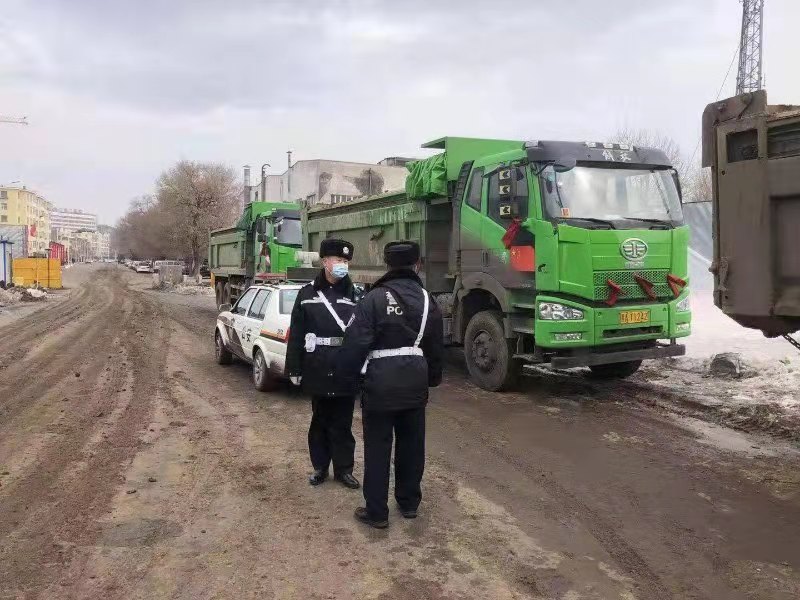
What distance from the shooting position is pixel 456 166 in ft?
29.5

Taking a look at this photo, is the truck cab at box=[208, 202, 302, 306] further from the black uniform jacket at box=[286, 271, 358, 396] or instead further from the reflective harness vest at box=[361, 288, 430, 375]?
the reflective harness vest at box=[361, 288, 430, 375]

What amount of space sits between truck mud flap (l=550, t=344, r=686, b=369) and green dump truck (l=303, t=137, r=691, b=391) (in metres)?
0.02

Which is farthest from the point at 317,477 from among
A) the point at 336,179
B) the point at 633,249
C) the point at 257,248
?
the point at 336,179

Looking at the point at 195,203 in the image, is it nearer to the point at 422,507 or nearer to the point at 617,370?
the point at 617,370

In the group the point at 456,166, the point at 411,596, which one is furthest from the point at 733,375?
the point at 411,596

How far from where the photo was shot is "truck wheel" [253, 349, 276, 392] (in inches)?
326

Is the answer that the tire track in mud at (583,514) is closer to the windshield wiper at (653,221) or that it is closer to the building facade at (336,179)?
the windshield wiper at (653,221)

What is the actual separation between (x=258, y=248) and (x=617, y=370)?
11678mm

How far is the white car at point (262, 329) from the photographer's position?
26.4 feet

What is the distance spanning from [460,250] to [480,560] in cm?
569

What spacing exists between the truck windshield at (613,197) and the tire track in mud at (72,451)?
16.8 feet

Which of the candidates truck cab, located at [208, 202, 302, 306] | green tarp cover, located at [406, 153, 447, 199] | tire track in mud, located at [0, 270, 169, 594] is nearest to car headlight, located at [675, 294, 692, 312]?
green tarp cover, located at [406, 153, 447, 199]

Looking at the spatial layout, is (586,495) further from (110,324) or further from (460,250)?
(110,324)

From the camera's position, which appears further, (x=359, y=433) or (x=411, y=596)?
(x=359, y=433)
